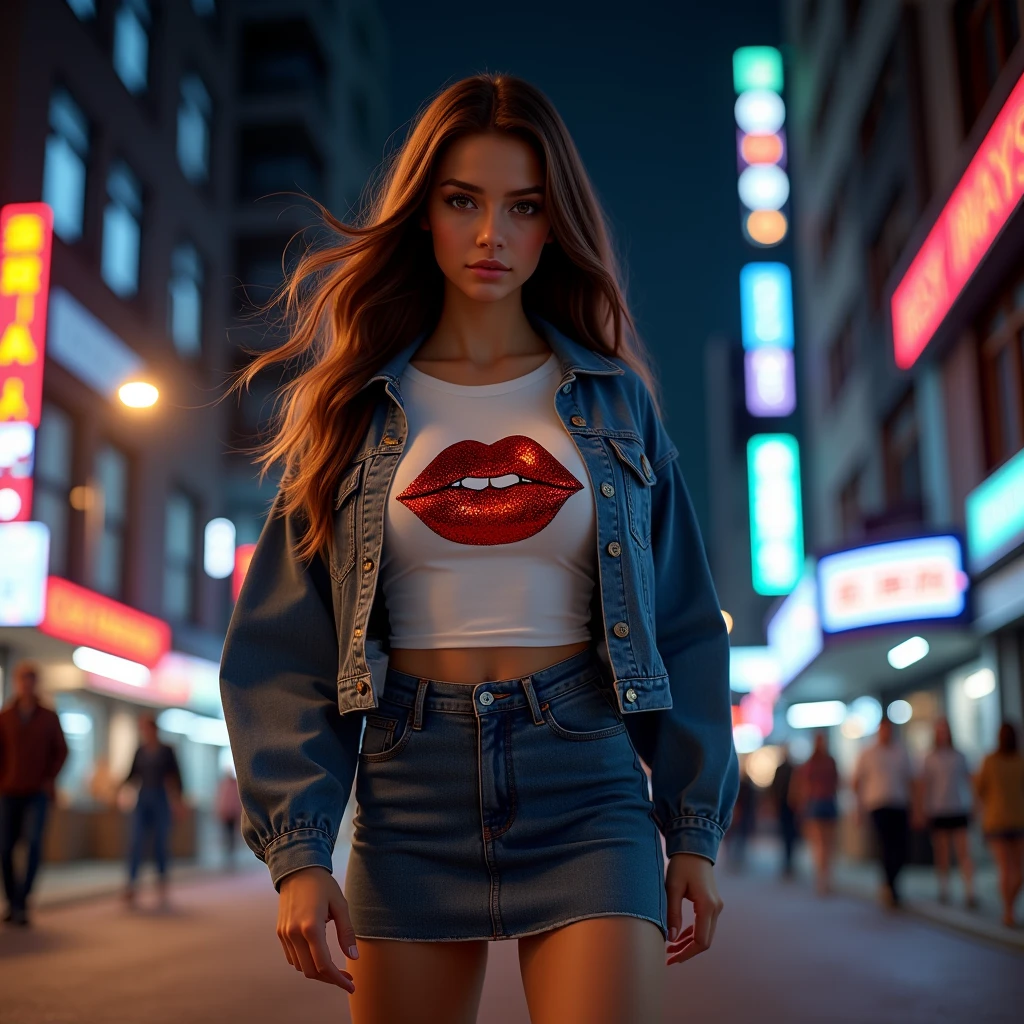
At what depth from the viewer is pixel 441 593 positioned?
258 centimetres

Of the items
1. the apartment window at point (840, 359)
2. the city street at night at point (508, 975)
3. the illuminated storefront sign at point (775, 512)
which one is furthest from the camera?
the illuminated storefront sign at point (775, 512)

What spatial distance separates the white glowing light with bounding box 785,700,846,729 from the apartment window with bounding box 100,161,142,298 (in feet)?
55.9

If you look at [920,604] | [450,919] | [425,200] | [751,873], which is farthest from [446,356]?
[751,873]

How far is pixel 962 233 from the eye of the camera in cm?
1705

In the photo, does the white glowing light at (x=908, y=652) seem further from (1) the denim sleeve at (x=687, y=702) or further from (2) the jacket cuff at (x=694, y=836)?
(2) the jacket cuff at (x=694, y=836)

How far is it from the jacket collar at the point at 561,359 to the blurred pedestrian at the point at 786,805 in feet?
54.0

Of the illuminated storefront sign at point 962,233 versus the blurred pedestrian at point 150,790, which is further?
the illuminated storefront sign at point 962,233

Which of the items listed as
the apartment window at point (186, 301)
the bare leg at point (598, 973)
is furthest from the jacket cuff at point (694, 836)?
the apartment window at point (186, 301)

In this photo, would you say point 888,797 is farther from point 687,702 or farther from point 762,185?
point 762,185

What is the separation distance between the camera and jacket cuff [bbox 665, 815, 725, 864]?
2553mm

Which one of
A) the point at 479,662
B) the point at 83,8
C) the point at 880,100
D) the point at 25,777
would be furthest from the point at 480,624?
the point at 880,100

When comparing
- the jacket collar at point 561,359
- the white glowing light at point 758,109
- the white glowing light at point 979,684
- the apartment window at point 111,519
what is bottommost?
the jacket collar at point 561,359

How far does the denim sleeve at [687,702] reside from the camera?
2.59 m

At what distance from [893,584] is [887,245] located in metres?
8.23
